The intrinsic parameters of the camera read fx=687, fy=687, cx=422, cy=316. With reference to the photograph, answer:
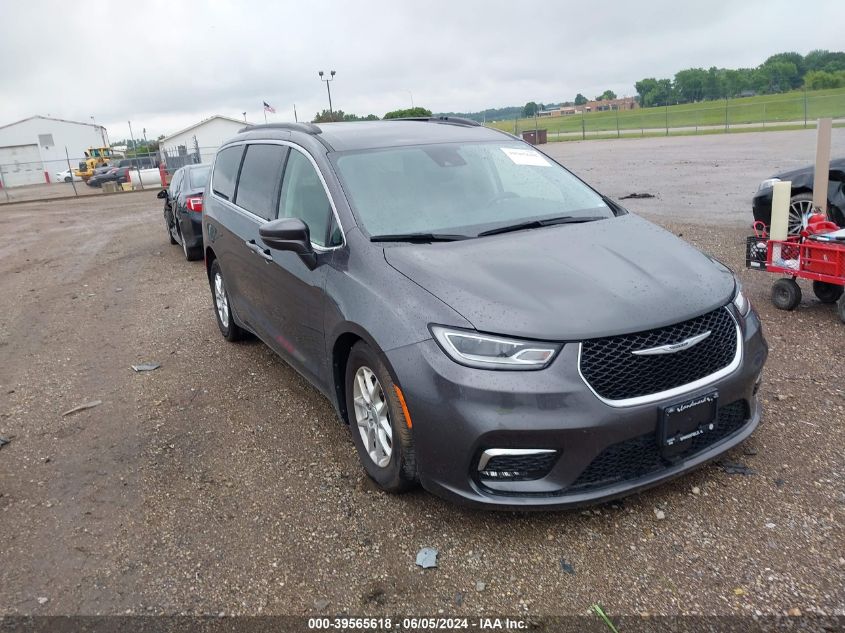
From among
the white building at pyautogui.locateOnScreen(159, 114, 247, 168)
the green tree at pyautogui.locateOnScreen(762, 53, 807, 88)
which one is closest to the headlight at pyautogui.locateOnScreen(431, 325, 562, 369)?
the white building at pyautogui.locateOnScreen(159, 114, 247, 168)

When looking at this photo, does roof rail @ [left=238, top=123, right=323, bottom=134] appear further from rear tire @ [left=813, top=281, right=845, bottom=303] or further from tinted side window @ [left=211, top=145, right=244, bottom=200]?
rear tire @ [left=813, top=281, right=845, bottom=303]

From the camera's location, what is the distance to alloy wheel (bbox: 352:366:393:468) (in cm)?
340

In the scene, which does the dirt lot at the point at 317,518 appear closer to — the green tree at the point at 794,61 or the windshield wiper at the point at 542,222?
the windshield wiper at the point at 542,222

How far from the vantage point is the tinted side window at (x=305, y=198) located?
3945mm

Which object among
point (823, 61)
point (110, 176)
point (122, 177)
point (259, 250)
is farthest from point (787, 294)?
point (823, 61)

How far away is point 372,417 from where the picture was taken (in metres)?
3.51

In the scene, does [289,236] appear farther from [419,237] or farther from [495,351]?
[495,351]

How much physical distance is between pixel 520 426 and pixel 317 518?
1.22 meters

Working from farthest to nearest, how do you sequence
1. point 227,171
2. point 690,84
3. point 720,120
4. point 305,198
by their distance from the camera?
point 690,84, point 720,120, point 227,171, point 305,198

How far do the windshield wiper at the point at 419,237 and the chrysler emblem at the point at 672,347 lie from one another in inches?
47.2

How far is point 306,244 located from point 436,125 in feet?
5.36

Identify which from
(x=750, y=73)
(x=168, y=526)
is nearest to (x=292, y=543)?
(x=168, y=526)

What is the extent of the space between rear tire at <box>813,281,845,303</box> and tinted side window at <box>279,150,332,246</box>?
15.2ft

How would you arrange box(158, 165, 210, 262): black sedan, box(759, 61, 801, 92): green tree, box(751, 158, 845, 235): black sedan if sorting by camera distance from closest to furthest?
1. box(751, 158, 845, 235): black sedan
2. box(158, 165, 210, 262): black sedan
3. box(759, 61, 801, 92): green tree
